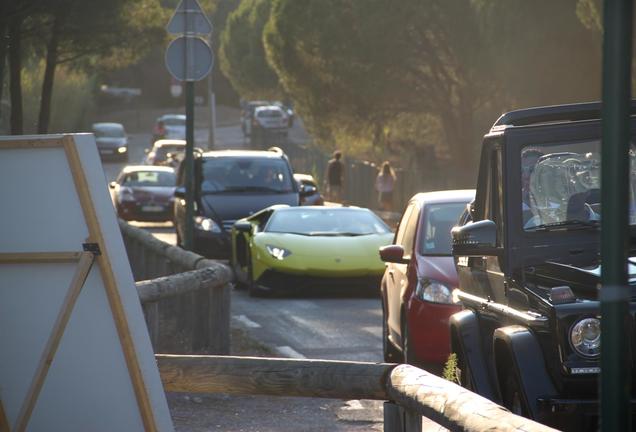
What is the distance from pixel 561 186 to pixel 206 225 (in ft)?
53.5

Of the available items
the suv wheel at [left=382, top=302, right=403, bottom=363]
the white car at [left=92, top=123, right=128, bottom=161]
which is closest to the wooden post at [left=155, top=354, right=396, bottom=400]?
the suv wheel at [left=382, top=302, right=403, bottom=363]

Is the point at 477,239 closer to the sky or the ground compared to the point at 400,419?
closer to the sky

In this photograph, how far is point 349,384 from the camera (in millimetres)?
6879

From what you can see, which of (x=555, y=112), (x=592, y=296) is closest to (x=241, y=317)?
(x=555, y=112)

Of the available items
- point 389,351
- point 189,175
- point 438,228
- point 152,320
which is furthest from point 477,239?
point 189,175

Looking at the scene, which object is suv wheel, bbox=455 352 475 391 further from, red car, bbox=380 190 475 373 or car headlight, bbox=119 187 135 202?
car headlight, bbox=119 187 135 202

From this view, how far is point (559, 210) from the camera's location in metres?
8.08

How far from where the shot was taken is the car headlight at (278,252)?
19422mm

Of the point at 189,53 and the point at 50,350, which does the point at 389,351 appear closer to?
the point at 189,53

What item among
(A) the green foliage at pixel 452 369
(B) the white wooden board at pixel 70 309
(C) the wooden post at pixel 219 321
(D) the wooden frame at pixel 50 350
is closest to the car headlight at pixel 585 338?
(A) the green foliage at pixel 452 369

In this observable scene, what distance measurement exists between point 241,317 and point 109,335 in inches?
441

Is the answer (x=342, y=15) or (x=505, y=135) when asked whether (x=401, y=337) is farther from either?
(x=342, y=15)

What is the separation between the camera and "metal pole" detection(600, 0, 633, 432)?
149 inches

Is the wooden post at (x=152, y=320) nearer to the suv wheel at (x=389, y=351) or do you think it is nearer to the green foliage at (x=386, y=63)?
the suv wheel at (x=389, y=351)
